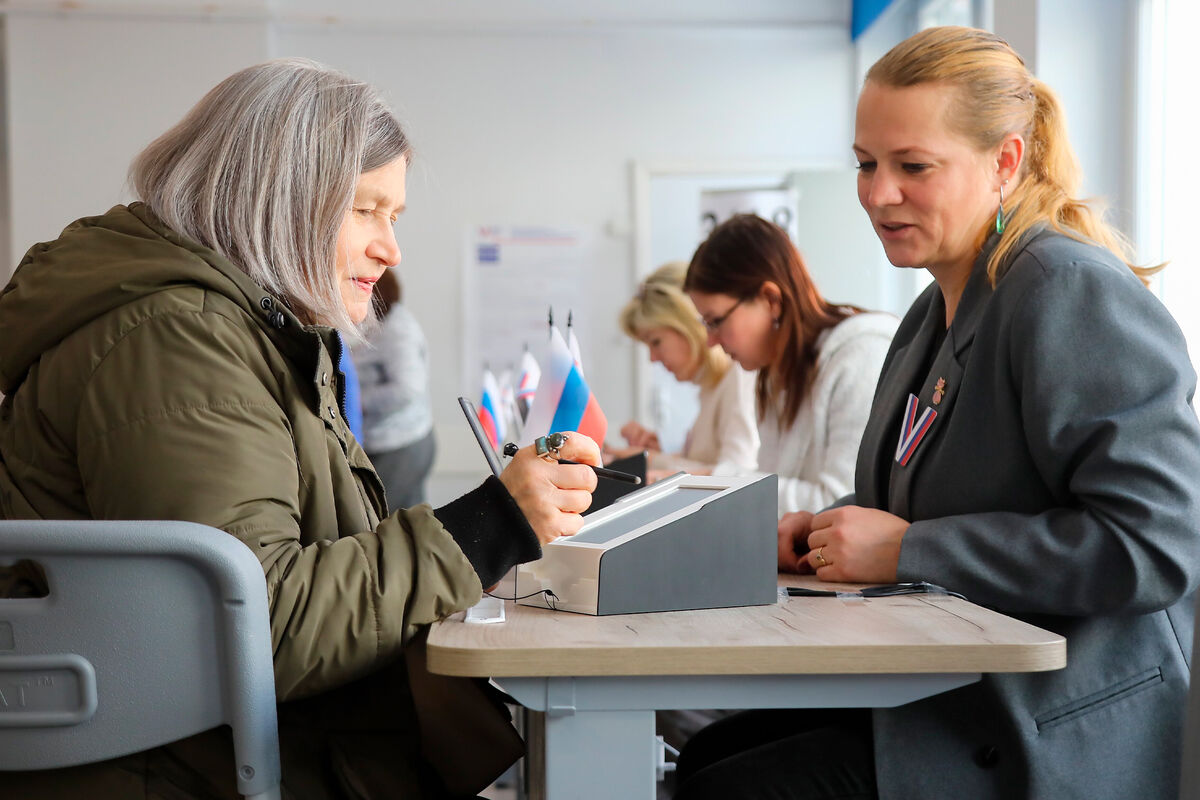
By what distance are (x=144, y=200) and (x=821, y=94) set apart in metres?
4.41

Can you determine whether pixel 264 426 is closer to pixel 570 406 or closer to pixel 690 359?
pixel 570 406

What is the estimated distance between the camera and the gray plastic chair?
908mm

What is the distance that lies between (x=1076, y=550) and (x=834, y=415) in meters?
1.36

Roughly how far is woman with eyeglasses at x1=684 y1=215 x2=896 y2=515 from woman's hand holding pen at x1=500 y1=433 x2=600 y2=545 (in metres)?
1.30

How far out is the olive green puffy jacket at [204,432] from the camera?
994 mm

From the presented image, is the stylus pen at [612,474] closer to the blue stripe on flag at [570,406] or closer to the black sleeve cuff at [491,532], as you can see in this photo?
the black sleeve cuff at [491,532]

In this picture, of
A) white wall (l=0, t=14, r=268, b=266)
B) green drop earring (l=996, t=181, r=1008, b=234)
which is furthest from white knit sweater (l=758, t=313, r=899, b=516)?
white wall (l=0, t=14, r=268, b=266)

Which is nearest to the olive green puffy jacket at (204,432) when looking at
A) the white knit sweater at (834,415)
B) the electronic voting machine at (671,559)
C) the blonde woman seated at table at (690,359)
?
the electronic voting machine at (671,559)

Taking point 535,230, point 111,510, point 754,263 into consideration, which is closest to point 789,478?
point 754,263

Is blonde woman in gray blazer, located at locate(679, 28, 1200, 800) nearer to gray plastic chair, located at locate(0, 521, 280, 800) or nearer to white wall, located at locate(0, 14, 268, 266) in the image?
gray plastic chair, located at locate(0, 521, 280, 800)

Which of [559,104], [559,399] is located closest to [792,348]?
[559,399]

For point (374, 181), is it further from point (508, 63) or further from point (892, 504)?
Result: point (508, 63)

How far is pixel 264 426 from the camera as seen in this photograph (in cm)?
105

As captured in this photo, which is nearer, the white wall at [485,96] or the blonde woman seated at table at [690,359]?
the blonde woman seated at table at [690,359]
